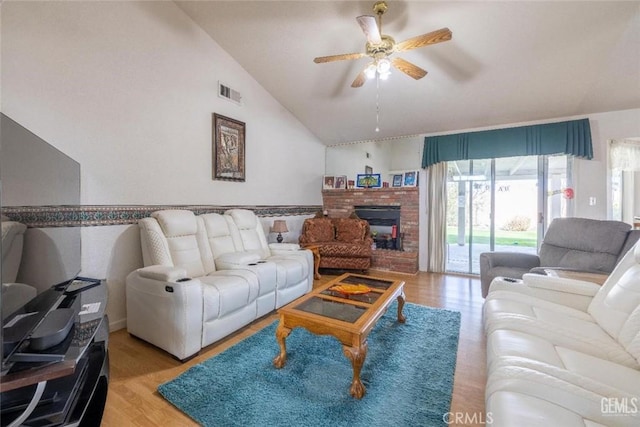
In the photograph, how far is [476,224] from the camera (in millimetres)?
4617

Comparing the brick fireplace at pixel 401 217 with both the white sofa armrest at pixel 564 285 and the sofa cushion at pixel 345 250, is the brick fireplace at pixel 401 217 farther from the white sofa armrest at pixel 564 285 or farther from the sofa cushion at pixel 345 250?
the white sofa armrest at pixel 564 285

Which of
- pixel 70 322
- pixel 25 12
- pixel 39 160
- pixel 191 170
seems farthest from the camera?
pixel 191 170

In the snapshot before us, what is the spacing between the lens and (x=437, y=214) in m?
4.73

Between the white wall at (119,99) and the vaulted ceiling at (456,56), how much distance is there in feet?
1.87

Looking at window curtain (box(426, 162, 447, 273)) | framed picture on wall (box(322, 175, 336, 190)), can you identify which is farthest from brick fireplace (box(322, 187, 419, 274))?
framed picture on wall (box(322, 175, 336, 190))

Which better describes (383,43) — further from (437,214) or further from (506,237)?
(506,237)

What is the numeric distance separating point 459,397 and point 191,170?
3298 millimetres

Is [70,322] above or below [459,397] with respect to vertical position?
above

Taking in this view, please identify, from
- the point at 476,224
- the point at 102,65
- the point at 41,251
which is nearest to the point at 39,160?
the point at 41,251

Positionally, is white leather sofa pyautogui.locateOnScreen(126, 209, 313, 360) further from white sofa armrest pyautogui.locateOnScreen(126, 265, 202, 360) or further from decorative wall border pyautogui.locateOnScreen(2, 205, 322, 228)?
decorative wall border pyautogui.locateOnScreen(2, 205, 322, 228)

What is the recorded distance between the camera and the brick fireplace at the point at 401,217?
4.70 meters

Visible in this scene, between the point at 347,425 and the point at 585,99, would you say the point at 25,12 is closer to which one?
the point at 347,425

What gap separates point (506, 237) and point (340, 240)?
109 inches

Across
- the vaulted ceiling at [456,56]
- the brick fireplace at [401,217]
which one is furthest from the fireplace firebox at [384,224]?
the vaulted ceiling at [456,56]
